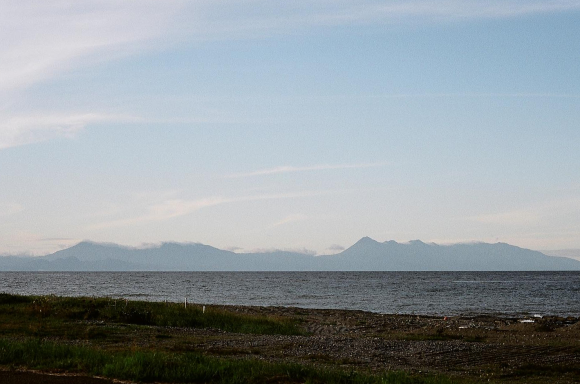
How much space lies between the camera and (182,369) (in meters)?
17.2

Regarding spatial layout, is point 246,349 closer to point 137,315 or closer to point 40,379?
point 40,379

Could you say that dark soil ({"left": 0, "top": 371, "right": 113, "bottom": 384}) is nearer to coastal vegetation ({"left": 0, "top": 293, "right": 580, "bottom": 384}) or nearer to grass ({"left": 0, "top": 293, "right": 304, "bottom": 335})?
coastal vegetation ({"left": 0, "top": 293, "right": 580, "bottom": 384})

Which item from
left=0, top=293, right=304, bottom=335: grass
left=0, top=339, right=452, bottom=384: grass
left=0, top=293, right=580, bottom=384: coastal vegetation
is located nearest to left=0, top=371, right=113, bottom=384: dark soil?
left=0, top=293, right=580, bottom=384: coastal vegetation

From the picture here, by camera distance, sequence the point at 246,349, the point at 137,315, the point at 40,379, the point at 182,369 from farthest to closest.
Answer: the point at 137,315 < the point at 246,349 < the point at 182,369 < the point at 40,379

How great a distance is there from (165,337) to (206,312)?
10864 mm

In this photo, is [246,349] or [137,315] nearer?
[246,349]

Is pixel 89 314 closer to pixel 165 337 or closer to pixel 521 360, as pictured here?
pixel 165 337

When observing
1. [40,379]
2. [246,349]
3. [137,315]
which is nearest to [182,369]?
[40,379]

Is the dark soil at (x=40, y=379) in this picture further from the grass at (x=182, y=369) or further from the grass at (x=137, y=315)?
the grass at (x=137, y=315)

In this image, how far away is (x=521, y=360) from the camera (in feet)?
Result: 75.8

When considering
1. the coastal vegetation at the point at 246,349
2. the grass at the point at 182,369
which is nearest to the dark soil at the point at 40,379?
the coastal vegetation at the point at 246,349

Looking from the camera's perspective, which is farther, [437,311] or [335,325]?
[437,311]

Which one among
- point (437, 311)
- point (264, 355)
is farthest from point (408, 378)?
point (437, 311)

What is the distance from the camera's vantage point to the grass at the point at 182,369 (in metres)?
16.6
